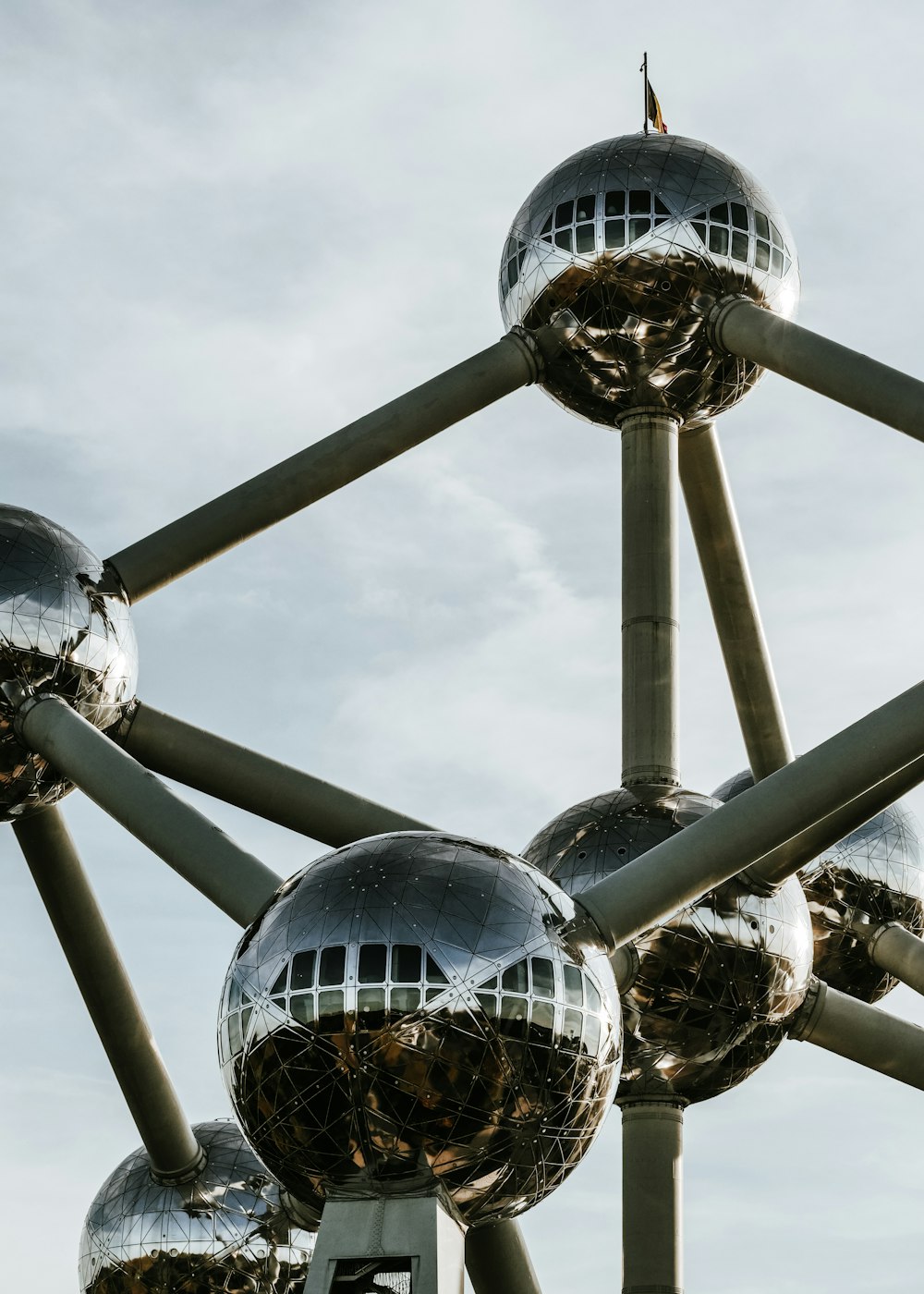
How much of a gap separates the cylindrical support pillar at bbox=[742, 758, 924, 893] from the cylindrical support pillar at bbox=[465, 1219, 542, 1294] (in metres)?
3.88

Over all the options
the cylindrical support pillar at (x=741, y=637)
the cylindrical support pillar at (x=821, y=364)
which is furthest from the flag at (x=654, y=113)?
the cylindrical support pillar at (x=741, y=637)

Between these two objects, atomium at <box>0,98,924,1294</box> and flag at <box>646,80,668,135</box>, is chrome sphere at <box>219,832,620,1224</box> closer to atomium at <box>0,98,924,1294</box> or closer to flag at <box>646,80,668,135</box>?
atomium at <box>0,98,924,1294</box>

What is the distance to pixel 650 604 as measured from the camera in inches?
686

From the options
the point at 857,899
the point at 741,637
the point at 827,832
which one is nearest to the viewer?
the point at 827,832

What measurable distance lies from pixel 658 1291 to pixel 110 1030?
5.02 meters

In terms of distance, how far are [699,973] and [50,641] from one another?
5.86 meters

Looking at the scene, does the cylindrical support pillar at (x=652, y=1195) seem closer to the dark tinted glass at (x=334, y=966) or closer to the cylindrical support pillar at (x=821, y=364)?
the dark tinted glass at (x=334, y=966)

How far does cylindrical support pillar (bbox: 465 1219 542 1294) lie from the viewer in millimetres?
16359

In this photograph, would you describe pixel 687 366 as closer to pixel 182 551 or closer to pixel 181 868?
pixel 182 551

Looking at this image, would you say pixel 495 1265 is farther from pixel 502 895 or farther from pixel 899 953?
pixel 502 895

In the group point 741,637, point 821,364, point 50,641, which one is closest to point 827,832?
point 741,637

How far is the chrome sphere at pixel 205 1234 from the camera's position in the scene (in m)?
17.5

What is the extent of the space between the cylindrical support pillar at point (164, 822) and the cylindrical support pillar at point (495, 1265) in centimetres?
518

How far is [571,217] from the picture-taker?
1770 centimetres
